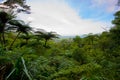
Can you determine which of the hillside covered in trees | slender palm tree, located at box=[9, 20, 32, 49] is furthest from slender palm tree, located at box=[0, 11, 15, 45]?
slender palm tree, located at box=[9, 20, 32, 49]

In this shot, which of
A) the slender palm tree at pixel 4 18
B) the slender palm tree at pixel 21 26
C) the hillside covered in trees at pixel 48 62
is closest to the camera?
the hillside covered in trees at pixel 48 62

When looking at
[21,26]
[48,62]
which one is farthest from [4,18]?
[48,62]

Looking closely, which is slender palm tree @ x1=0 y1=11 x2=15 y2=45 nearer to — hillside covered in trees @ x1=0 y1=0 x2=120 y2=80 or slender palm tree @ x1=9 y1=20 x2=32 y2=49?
hillside covered in trees @ x1=0 y1=0 x2=120 y2=80

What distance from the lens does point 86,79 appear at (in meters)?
6.20

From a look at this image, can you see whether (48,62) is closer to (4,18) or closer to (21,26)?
(4,18)

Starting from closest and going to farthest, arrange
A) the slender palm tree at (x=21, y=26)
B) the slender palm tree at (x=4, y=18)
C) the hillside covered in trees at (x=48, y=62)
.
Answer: the hillside covered in trees at (x=48, y=62) → the slender palm tree at (x=4, y=18) → the slender palm tree at (x=21, y=26)

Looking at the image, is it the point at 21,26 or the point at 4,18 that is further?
the point at 21,26

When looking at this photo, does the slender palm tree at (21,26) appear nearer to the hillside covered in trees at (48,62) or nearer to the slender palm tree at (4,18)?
the hillside covered in trees at (48,62)

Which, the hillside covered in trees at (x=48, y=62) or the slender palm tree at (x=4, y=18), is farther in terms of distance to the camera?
the slender palm tree at (x=4, y=18)

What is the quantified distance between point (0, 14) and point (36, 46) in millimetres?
5437

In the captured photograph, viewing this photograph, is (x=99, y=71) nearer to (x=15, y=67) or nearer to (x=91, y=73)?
(x=91, y=73)

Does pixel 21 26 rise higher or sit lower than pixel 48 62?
higher

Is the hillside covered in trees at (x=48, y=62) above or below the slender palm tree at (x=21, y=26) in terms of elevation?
below

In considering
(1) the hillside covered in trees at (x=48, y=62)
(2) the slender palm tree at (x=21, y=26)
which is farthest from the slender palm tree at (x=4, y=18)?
(2) the slender palm tree at (x=21, y=26)
